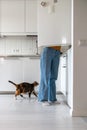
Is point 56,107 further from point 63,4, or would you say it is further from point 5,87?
point 5,87

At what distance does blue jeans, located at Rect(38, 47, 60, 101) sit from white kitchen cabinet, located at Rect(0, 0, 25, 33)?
1.77 meters

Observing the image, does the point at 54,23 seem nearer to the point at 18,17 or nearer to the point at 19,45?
the point at 18,17

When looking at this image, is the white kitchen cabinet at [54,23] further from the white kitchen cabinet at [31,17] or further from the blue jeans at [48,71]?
the white kitchen cabinet at [31,17]

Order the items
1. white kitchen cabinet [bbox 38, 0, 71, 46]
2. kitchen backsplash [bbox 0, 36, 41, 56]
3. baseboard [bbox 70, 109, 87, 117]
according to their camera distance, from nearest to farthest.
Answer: baseboard [bbox 70, 109, 87, 117] < white kitchen cabinet [bbox 38, 0, 71, 46] < kitchen backsplash [bbox 0, 36, 41, 56]

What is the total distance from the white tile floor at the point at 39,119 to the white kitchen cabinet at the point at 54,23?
1.01 m

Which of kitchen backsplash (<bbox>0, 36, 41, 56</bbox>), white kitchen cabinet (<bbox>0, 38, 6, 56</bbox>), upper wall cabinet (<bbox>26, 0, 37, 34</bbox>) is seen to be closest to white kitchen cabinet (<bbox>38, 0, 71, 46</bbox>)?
upper wall cabinet (<bbox>26, 0, 37, 34</bbox>)

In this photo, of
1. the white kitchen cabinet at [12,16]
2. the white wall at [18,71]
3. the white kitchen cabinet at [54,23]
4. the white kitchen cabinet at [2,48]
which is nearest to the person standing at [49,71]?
the white kitchen cabinet at [54,23]

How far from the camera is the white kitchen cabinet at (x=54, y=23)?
3730mm

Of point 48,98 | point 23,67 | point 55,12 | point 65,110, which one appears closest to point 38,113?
point 65,110

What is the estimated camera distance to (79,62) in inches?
119

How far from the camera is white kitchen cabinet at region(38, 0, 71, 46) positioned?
3.73 m

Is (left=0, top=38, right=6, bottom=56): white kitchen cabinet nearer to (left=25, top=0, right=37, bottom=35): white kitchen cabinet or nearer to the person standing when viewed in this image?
(left=25, top=0, right=37, bottom=35): white kitchen cabinet

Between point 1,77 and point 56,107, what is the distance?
6.82ft

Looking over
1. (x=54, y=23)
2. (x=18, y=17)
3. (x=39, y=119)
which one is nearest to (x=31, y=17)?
(x=18, y=17)
